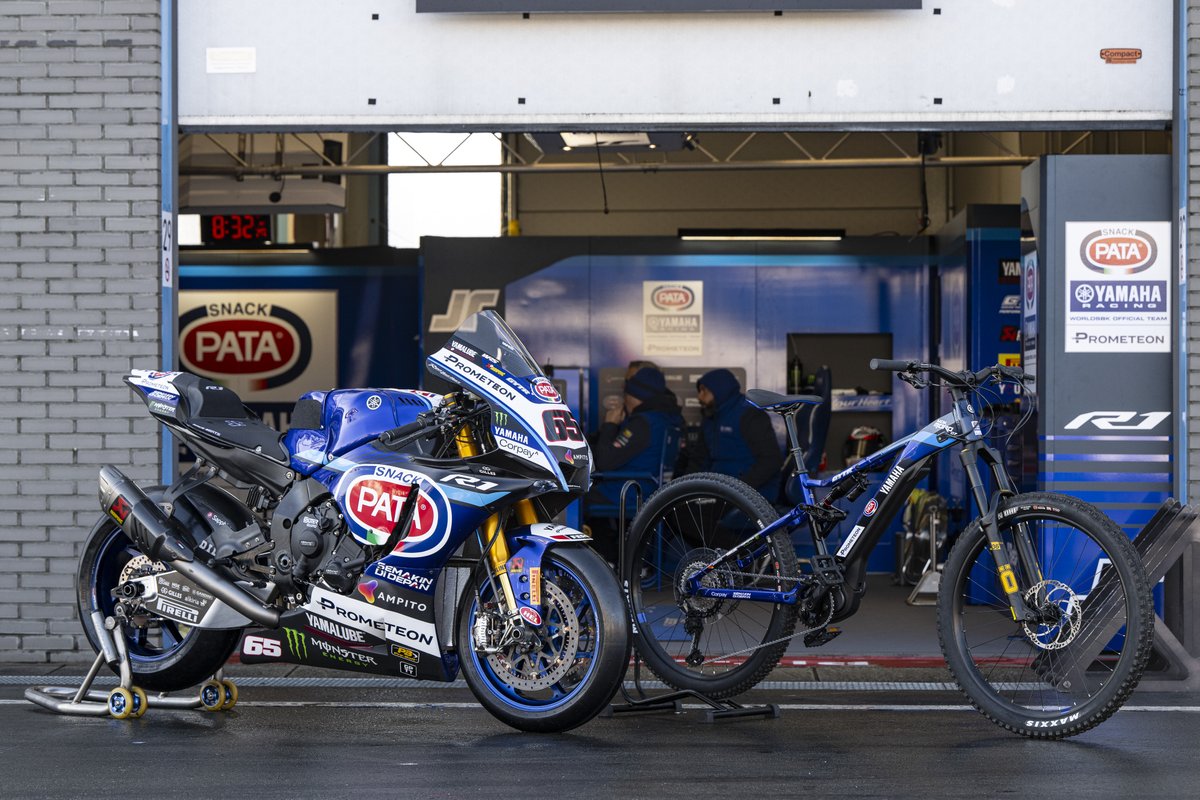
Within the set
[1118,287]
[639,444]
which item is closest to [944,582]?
[1118,287]

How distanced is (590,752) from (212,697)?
166 centimetres

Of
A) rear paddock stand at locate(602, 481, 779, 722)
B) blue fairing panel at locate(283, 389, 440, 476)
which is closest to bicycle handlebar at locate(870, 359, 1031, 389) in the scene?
rear paddock stand at locate(602, 481, 779, 722)

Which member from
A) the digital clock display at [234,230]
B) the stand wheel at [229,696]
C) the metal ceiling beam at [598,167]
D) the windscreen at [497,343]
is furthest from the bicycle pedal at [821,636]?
the digital clock display at [234,230]

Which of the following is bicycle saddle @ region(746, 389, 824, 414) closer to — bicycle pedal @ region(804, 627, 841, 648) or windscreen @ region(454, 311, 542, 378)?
bicycle pedal @ region(804, 627, 841, 648)

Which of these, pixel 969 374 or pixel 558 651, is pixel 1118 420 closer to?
pixel 969 374

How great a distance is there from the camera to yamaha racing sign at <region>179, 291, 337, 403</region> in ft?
45.3

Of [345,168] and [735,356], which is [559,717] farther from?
[345,168]

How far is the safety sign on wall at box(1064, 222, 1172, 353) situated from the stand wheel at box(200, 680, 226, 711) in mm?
4260

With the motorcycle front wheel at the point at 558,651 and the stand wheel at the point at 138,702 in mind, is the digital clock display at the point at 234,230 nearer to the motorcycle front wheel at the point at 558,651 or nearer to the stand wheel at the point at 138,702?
the stand wheel at the point at 138,702

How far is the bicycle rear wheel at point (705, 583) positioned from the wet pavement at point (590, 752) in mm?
202

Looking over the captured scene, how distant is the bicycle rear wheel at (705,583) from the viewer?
5.79 m

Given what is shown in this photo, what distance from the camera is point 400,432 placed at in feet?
17.7

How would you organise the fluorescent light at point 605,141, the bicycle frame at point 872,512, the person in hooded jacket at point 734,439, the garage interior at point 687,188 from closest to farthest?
the bicycle frame at point 872,512, the fluorescent light at point 605,141, the garage interior at point 687,188, the person in hooded jacket at point 734,439

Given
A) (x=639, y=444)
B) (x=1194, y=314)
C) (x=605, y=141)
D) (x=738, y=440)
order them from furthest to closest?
(x=738, y=440), (x=639, y=444), (x=605, y=141), (x=1194, y=314)
